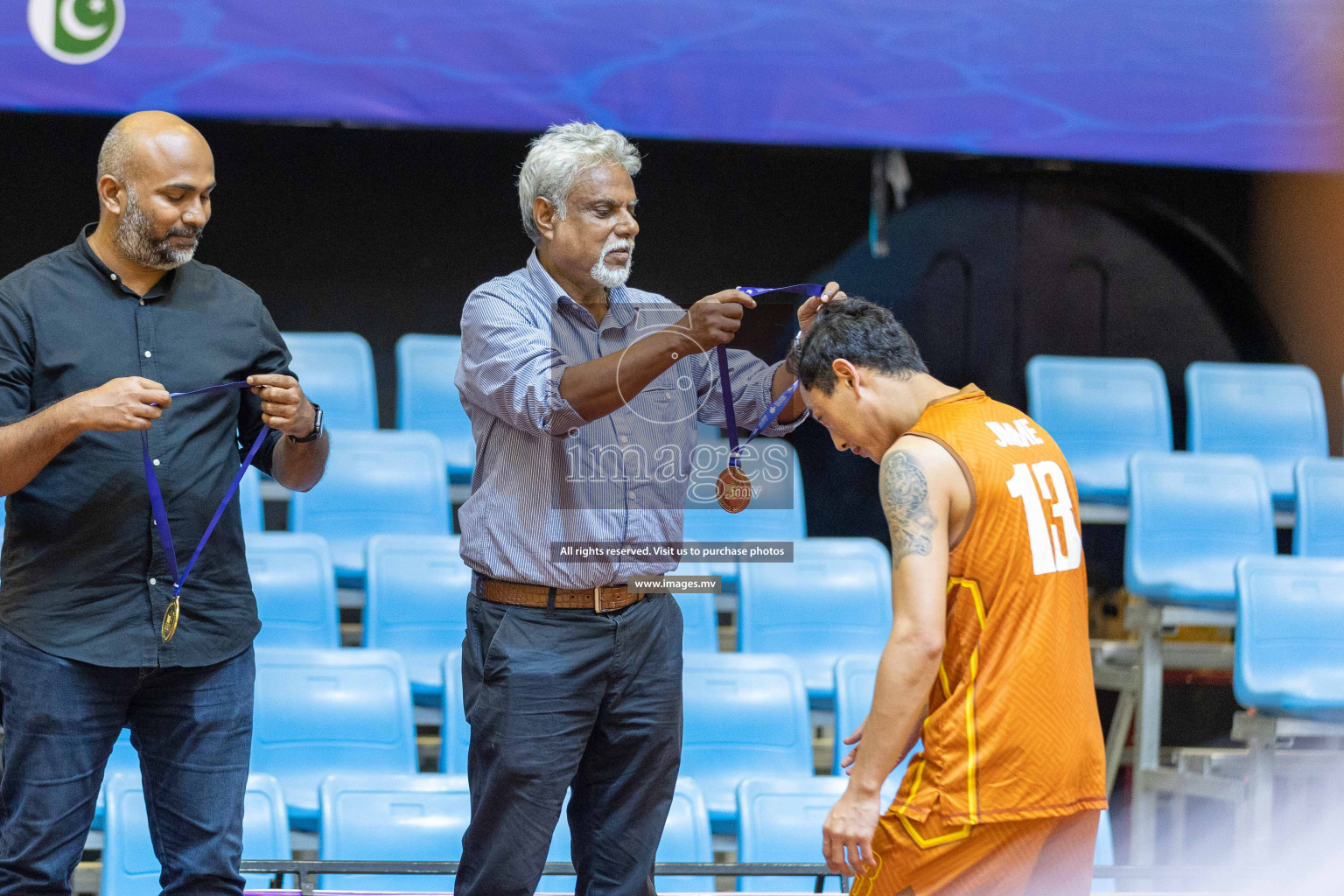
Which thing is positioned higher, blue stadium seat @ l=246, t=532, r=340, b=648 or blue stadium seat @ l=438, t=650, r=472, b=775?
blue stadium seat @ l=246, t=532, r=340, b=648

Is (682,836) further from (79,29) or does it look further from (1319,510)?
(79,29)

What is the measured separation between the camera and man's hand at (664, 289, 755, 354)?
2.05 m

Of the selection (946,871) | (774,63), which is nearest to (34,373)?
(946,871)

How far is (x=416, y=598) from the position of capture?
377 centimetres

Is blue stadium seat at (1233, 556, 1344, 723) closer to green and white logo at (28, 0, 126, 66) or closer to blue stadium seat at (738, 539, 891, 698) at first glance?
blue stadium seat at (738, 539, 891, 698)

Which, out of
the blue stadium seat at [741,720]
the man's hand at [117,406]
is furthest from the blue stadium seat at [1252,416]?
the man's hand at [117,406]

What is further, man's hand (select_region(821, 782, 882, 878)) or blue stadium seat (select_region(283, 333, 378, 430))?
blue stadium seat (select_region(283, 333, 378, 430))

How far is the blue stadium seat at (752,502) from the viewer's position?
255 cm

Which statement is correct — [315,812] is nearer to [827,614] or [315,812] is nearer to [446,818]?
[446,818]

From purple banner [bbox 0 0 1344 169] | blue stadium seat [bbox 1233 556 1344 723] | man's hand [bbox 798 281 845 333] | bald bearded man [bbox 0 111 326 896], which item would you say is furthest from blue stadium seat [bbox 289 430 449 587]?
blue stadium seat [bbox 1233 556 1344 723]

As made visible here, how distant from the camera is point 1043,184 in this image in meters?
5.66

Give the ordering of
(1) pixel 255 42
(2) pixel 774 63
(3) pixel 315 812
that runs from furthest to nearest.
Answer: (2) pixel 774 63 → (1) pixel 255 42 → (3) pixel 315 812

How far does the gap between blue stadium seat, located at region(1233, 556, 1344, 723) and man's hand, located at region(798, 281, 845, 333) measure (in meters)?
2.18

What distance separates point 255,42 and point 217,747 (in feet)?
9.73
